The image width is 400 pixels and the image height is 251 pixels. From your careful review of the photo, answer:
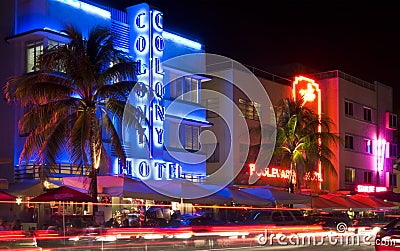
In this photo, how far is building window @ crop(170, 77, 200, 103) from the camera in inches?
1406

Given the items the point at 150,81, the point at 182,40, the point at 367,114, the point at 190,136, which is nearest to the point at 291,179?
the point at 190,136

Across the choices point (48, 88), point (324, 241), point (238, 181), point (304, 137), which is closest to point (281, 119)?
point (304, 137)

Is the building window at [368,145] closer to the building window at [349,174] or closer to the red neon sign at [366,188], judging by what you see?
the building window at [349,174]

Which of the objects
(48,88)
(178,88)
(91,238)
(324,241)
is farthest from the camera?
(178,88)

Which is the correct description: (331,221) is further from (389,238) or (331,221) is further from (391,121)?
(391,121)

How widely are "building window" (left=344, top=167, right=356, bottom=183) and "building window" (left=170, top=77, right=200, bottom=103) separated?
17.3m

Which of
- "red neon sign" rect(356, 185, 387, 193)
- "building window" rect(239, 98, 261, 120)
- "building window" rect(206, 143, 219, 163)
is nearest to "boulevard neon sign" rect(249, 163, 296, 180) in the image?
"building window" rect(206, 143, 219, 163)

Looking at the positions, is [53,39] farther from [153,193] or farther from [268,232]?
[268,232]

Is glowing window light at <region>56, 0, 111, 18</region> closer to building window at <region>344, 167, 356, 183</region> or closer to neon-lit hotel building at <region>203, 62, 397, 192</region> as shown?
neon-lit hotel building at <region>203, 62, 397, 192</region>

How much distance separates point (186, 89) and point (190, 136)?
278 centimetres

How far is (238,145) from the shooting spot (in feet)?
129

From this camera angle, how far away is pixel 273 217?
25391 millimetres

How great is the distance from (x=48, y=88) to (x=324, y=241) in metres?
13.1

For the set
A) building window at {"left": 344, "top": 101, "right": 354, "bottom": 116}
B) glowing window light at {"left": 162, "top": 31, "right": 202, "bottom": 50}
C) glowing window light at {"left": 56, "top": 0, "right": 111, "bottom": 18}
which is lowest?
building window at {"left": 344, "top": 101, "right": 354, "bottom": 116}
